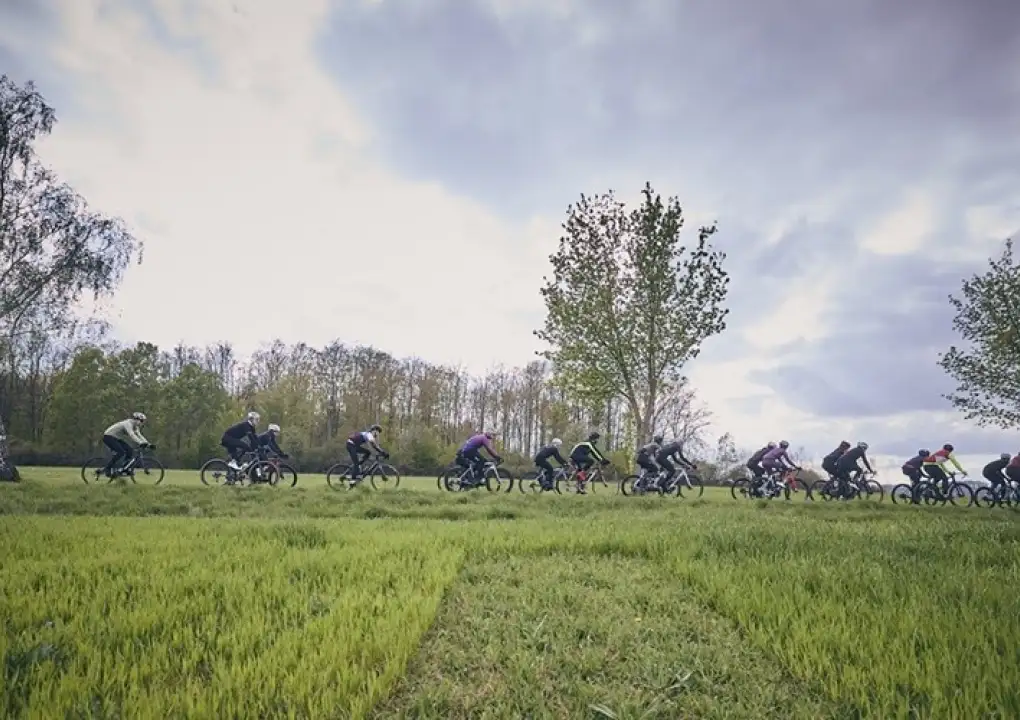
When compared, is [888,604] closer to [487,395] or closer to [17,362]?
[17,362]

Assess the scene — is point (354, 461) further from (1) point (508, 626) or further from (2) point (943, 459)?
(2) point (943, 459)

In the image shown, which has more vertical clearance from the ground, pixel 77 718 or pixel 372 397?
pixel 372 397

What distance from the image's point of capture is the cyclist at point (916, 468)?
70.0 ft

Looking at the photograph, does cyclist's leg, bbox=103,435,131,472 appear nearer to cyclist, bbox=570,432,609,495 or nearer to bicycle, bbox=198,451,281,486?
bicycle, bbox=198,451,281,486

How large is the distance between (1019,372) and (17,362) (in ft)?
191

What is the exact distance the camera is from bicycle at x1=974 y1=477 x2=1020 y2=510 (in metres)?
21.2

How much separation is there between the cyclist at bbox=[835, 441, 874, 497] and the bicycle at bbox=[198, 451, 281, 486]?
66.6 ft

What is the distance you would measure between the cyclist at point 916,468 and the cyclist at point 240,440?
2390 cm

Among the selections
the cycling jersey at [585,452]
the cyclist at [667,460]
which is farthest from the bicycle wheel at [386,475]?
the cyclist at [667,460]

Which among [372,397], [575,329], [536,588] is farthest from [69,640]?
[372,397]

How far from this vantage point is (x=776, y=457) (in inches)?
817

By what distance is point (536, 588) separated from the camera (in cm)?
532

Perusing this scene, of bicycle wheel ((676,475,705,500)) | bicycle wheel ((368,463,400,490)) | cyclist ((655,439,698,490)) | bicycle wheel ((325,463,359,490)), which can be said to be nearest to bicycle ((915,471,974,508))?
bicycle wheel ((676,475,705,500))

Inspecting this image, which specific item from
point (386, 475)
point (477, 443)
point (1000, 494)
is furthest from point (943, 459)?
point (386, 475)
